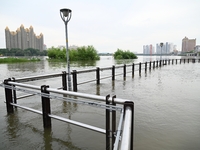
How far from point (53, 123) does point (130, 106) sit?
2.55 meters

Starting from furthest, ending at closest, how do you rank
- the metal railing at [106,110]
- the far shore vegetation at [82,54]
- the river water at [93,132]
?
the far shore vegetation at [82,54], the river water at [93,132], the metal railing at [106,110]

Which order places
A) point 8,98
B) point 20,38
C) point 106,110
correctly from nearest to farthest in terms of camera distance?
point 106,110 < point 8,98 < point 20,38

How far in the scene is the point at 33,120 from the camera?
3840mm

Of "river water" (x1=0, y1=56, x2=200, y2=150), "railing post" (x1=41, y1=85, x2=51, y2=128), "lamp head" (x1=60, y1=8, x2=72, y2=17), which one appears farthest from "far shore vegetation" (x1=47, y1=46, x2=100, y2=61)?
"railing post" (x1=41, y1=85, x2=51, y2=128)

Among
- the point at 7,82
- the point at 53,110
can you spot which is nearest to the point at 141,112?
the point at 53,110

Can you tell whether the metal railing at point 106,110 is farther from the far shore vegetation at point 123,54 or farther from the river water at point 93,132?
the far shore vegetation at point 123,54

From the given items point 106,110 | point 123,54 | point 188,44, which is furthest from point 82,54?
point 188,44

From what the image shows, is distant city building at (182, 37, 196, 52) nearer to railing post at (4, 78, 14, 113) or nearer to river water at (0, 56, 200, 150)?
river water at (0, 56, 200, 150)

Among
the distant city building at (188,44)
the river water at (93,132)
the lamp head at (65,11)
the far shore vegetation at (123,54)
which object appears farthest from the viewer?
the distant city building at (188,44)

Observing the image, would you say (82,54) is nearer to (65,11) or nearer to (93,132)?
(65,11)

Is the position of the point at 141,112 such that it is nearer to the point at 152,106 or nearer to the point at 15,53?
the point at 152,106

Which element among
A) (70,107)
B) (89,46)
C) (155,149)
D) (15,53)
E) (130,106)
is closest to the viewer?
(130,106)

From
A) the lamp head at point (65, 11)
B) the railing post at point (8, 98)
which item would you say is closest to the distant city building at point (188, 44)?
the lamp head at point (65, 11)

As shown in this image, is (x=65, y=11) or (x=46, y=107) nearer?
(x=46, y=107)
